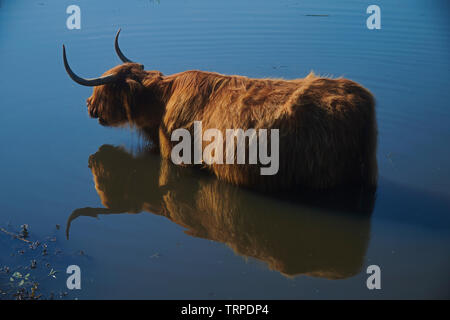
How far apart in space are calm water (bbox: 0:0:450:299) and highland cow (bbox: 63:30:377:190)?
20 centimetres

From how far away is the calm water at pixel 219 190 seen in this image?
3.52 m

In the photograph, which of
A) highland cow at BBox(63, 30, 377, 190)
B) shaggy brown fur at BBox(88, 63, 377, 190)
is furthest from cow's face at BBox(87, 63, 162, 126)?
shaggy brown fur at BBox(88, 63, 377, 190)

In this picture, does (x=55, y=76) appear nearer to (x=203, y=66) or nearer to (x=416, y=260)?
(x=203, y=66)

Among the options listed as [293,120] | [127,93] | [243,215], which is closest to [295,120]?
[293,120]

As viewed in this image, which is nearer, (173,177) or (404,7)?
(173,177)

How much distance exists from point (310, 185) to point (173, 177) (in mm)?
1361

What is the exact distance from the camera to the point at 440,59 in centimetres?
713

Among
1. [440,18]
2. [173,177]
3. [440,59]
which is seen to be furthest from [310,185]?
[440,18]

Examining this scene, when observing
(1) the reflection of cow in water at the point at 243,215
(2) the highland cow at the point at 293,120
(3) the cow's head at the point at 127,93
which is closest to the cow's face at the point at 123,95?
(3) the cow's head at the point at 127,93

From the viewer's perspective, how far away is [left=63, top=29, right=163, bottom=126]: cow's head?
5047mm

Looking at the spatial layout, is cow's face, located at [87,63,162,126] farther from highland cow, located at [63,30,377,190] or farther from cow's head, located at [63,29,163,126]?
highland cow, located at [63,30,377,190]

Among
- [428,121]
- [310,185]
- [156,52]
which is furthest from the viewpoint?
[156,52]

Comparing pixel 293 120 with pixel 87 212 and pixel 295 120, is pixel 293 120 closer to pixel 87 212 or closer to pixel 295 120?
pixel 295 120

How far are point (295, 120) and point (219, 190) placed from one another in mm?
988
